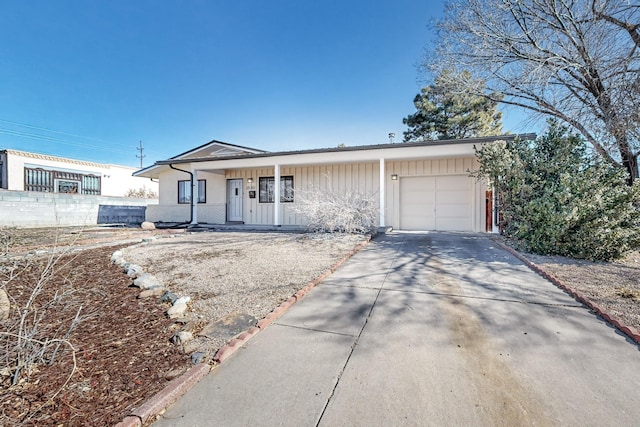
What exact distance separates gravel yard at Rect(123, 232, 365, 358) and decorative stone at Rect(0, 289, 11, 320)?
1.53 metres

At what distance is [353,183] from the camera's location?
37.0 feet

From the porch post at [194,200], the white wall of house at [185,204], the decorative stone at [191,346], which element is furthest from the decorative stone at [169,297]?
the white wall of house at [185,204]

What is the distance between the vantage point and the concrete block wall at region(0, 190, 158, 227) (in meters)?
11.9

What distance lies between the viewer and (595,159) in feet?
19.6

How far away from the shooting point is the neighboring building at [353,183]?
957cm

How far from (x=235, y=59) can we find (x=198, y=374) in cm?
1312

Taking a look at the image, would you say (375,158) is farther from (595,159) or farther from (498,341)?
(498,341)

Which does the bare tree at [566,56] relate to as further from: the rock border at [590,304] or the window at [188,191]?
the window at [188,191]

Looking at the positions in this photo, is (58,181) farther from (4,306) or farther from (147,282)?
(4,306)

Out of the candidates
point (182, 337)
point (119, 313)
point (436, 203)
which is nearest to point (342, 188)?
point (436, 203)

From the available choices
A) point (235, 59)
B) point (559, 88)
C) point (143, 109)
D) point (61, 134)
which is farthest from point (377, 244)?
point (61, 134)

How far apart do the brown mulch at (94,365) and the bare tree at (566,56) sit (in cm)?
1093

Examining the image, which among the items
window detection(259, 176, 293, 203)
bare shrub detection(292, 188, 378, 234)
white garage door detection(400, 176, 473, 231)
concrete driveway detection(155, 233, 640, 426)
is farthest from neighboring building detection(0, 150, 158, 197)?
concrete driveway detection(155, 233, 640, 426)

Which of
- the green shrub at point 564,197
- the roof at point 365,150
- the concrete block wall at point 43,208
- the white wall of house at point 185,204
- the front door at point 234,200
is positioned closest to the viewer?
the green shrub at point 564,197
